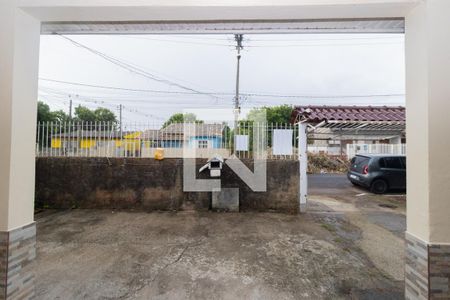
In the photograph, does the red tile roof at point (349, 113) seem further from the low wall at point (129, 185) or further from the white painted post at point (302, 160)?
the low wall at point (129, 185)

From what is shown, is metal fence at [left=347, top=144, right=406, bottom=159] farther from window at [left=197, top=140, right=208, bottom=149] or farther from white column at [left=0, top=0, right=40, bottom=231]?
white column at [left=0, top=0, right=40, bottom=231]

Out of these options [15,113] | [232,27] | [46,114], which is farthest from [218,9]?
[46,114]

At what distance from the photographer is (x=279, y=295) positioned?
2406 millimetres

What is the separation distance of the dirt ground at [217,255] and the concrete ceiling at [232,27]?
2.97 m

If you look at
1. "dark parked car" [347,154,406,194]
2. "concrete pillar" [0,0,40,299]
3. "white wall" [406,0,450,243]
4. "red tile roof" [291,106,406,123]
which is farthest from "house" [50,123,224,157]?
"dark parked car" [347,154,406,194]

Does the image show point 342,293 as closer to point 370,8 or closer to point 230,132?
point 370,8

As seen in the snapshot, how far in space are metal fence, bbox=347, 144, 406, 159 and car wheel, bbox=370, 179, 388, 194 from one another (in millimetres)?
4574

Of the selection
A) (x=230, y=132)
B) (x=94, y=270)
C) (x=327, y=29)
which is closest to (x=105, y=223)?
(x=94, y=270)

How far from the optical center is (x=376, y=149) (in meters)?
14.8

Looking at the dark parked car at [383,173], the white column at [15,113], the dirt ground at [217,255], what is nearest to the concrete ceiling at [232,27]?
the white column at [15,113]

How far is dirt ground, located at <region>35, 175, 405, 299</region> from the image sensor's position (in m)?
2.50

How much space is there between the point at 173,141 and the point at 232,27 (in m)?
3.78

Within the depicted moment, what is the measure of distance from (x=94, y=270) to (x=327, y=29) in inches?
166

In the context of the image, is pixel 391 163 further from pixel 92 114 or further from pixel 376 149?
pixel 92 114
